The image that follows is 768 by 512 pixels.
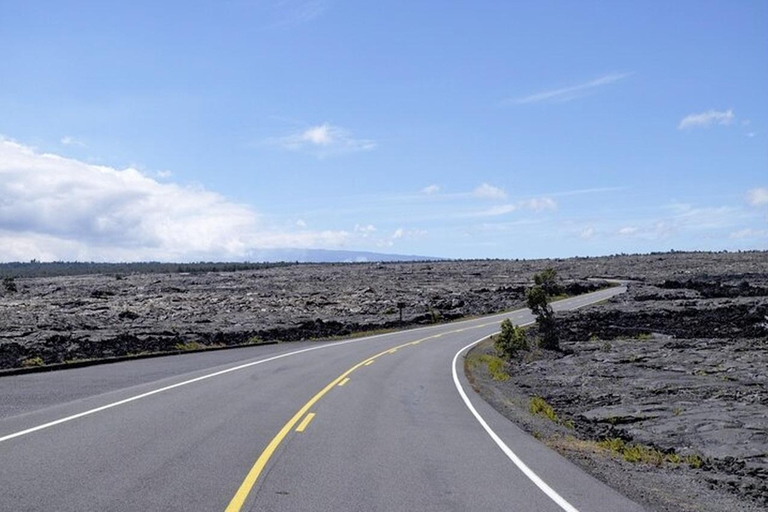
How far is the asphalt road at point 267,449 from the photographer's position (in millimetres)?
8141

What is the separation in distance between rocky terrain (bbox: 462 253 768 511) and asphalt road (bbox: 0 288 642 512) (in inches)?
37.9

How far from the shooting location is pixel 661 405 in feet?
55.7

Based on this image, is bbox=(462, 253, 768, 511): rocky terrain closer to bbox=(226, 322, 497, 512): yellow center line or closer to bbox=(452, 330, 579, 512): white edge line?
bbox=(452, 330, 579, 512): white edge line

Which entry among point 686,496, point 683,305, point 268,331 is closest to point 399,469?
point 686,496

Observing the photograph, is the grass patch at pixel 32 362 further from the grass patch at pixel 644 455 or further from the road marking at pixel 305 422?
the grass patch at pixel 644 455

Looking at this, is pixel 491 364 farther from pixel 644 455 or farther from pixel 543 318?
pixel 644 455

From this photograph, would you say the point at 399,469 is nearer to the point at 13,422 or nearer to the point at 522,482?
the point at 522,482

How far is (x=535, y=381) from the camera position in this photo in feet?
80.2

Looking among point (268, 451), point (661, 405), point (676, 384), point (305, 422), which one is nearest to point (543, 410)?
point (661, 405)

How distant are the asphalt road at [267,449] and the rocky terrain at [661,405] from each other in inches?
37.9

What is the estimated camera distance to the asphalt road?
814cm

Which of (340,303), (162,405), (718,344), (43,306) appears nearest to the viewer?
(162,405)

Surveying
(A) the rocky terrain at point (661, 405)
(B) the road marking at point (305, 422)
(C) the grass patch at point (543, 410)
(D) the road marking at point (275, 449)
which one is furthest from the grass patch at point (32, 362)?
(C) the grass patch at point (543, 410)

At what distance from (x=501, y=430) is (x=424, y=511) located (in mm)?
6606
